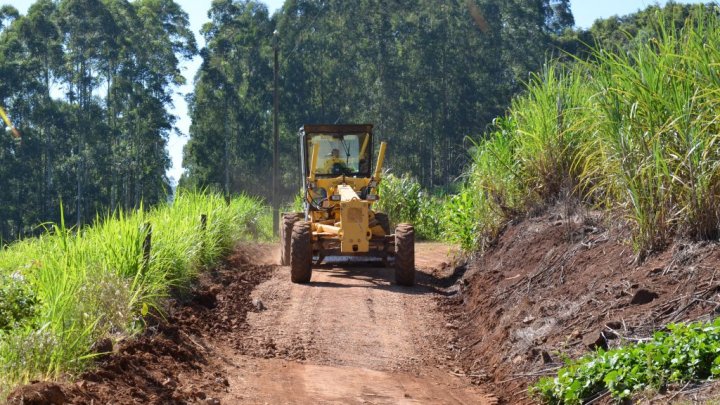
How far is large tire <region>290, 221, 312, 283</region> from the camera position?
1449cm

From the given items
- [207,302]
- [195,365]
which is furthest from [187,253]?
[195,365]

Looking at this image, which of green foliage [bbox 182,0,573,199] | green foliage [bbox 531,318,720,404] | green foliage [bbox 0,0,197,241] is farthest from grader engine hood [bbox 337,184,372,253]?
green foliage [bbox 182,0,573,199]

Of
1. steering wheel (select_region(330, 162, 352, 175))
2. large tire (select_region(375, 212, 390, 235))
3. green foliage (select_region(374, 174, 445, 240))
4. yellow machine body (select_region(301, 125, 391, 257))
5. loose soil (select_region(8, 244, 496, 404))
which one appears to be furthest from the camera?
green foliage (select_region(374, 174, 445, 240))

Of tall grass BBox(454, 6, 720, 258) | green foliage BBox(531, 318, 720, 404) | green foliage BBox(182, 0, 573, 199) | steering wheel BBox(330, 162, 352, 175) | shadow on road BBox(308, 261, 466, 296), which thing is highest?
green foliage BBox(182, 0, 573, 199)

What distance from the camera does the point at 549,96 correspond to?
495 inches

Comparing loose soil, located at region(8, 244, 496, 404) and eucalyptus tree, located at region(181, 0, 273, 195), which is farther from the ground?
eucalyptus tree, located at region(181, 0, 273, 195)

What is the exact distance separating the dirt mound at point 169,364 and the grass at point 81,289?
21 centimetres

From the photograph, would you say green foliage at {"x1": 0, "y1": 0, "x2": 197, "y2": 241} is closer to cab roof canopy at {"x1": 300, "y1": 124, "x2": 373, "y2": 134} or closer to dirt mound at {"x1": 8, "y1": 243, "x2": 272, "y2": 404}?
cab roof canopy at {"x1": 300, "y1": 124, "x2": 373, "y2": 134}

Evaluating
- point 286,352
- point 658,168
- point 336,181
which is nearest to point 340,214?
point 336,181

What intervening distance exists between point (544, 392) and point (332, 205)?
9.67m

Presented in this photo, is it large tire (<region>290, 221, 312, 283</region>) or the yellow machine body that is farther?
the yellow machine body

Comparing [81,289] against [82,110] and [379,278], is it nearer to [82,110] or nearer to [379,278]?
[379,278]

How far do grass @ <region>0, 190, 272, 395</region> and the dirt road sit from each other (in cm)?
107

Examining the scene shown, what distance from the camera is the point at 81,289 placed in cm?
809
